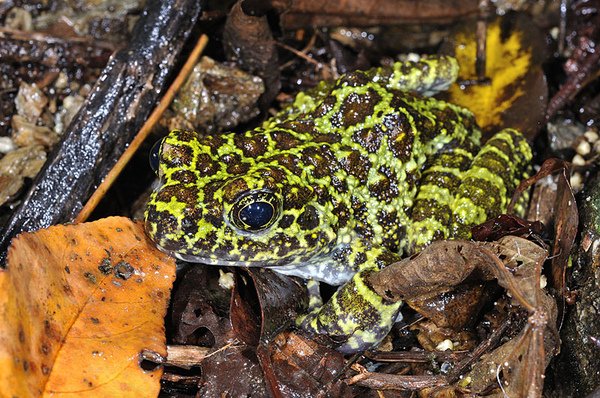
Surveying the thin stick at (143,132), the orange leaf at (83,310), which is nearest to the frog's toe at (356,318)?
the orange leaf at (83,310)

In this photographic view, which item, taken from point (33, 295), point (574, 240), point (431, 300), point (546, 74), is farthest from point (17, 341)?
point (546, 74)

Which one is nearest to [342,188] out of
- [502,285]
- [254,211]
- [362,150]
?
[362,150]

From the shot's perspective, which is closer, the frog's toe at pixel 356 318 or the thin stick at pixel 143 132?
the frog's toe at pixel 356 318

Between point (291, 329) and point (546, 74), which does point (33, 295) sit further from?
point (546, 74)

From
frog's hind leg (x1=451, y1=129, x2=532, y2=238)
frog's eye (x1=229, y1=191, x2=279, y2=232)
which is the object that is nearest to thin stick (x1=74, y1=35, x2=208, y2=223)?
frog's eye (x1=229, y1=191, x2=279, y2=232)

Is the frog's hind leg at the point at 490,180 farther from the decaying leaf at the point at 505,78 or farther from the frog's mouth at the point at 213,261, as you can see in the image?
the frog's mouth at the point at 213,261

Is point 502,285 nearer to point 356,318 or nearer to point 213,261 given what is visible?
point 356,318

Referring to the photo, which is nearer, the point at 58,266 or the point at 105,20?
the point at 58,266
